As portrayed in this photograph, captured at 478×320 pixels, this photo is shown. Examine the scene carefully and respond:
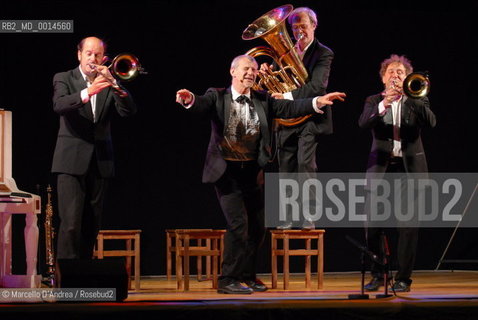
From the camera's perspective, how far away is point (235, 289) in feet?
17.3

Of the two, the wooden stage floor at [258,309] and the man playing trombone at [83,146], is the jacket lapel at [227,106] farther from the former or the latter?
the wooden stage floor at [258,309]

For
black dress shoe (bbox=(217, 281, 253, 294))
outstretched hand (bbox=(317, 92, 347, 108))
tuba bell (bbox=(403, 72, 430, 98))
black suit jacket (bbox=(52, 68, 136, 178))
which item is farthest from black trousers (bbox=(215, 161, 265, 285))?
tuba bell (bbox=(403, 72, 430, 98))

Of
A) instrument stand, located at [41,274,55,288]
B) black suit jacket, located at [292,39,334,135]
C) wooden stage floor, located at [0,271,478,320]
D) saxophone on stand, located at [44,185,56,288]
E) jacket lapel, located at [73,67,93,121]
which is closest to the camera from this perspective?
wooden stage floor, located at [0,271,478,320]

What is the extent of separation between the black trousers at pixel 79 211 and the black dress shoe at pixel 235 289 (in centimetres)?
92

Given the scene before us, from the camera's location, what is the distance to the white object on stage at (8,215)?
506 cm

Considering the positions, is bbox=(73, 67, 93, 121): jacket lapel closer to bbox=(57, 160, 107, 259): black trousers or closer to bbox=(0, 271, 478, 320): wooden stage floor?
bbox=(57, 160, 107, 259): black trousers

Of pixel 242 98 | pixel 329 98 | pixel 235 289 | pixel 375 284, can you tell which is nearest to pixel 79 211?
pixel 235 289

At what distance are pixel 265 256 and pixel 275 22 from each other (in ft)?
8.39

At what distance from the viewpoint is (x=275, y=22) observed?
19.8 ft

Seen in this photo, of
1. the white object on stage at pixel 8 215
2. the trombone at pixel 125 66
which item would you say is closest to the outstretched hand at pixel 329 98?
the trombone at pixel 125 66

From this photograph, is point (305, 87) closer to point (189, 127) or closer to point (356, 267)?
point (189, 127)

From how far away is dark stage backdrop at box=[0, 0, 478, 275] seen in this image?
23.1 feet

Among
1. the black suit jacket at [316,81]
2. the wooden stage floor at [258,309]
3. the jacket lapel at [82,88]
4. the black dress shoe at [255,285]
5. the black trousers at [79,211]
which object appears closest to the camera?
the wooden stage floor at [258,309]

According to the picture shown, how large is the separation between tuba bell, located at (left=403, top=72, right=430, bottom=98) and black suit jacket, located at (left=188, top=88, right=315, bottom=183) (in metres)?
0.72
